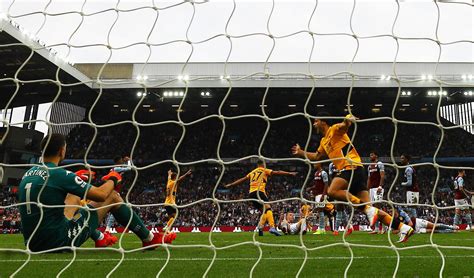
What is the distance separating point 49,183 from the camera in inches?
155

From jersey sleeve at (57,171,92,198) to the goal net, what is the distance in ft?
0.33

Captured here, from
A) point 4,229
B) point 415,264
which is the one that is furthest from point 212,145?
point 415,264

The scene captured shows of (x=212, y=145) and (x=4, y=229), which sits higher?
(x=212, y=145)

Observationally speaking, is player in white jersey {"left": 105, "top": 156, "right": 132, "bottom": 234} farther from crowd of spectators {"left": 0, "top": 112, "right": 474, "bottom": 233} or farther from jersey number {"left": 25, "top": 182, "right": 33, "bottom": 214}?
crowd of spectators {"left": 0, "top": 112, "right": 474, "bottom": 233}

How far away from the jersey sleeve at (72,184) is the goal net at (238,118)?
0.10m

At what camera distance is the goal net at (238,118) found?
379 centimetres

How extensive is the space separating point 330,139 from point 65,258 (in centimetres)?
388

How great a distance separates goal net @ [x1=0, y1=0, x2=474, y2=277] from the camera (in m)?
3.79

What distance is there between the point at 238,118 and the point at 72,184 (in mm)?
1635

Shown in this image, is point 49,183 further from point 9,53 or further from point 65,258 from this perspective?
point 9,53

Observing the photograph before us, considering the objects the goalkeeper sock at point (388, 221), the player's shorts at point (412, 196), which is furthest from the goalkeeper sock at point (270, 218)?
the goalkeeper sock at point (388, 221)

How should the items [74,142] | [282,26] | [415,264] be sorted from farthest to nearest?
[74,142] < [415,264] < [282,26]

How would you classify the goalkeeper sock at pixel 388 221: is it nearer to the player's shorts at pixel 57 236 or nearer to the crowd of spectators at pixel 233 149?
the player's shorts at pixel 57 236

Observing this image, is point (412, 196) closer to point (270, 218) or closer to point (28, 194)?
point (270, 218)
